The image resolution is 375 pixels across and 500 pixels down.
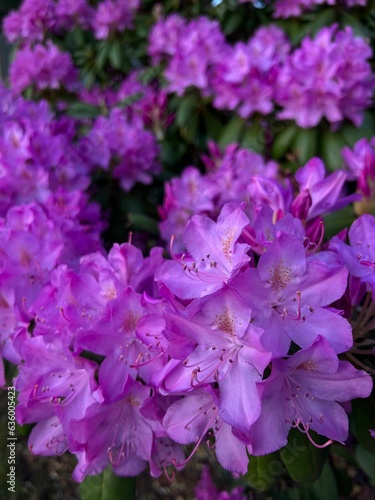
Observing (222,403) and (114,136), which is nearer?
(222,403)

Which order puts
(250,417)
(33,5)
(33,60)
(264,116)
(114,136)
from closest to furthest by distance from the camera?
(250,417)
(114,136)
(264,116)
(33,60)
(33,5)

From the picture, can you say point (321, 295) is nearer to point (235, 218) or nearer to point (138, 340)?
point (235, 218)

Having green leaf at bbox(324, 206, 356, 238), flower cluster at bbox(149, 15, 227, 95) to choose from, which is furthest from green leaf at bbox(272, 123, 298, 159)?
green leaf at bbox(324, 206, 356, 238)

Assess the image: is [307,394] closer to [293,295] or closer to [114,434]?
[293,295]

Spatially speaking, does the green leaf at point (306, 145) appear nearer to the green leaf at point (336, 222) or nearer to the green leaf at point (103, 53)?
the green leaf at point (336, 222)

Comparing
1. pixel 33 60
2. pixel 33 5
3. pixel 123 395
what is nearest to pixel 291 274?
pixel 123 395

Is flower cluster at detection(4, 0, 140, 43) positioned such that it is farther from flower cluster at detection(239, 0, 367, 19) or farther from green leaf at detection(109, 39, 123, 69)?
flower cluster at detection(239, 0, 367, 19)

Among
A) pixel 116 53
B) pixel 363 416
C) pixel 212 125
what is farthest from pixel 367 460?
pixel 116 53
